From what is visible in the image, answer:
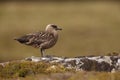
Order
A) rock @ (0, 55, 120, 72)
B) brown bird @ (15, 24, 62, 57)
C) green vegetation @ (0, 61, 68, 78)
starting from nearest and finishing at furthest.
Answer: green vegetation @ (0, 61, 68, 78) → rock @ (0, 55, 120, 72) → brown bird @ (15, 24, 62, 57)

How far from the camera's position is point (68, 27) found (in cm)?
4769

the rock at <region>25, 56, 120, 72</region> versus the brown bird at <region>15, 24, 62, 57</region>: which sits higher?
the brown bird at <region>15, 24, 62, 57</region>

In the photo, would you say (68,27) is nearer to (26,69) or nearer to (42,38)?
(42,38)

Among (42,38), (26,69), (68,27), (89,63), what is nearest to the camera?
(26,69)

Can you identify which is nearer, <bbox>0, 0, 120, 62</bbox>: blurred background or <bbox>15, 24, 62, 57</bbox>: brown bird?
<bbox>15, 24, 62, 57</bbox>: brown bird

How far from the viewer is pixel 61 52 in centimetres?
3809

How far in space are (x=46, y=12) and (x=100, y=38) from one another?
1444 cm

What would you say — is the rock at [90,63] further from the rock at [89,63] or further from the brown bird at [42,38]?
the brown bird at [42,38]

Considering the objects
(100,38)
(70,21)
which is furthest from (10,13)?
(100,38)

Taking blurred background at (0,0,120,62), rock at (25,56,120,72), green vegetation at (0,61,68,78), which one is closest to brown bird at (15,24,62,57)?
rock at (25,56,120,72)

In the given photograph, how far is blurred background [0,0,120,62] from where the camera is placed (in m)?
38.1

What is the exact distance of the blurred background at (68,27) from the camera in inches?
1500

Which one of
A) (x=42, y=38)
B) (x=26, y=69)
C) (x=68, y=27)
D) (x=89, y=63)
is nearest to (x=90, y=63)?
(x=89, y=63)

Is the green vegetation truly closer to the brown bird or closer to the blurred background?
the brown bird
